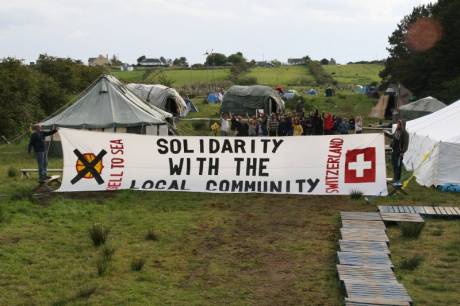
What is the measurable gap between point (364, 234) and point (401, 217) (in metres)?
1.95

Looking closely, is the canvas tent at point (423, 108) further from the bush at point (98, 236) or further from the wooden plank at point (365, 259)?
the bush at point (98, 236)

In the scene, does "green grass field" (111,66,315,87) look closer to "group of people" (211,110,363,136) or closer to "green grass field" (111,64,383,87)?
"green grass field" (111,64,383,87)

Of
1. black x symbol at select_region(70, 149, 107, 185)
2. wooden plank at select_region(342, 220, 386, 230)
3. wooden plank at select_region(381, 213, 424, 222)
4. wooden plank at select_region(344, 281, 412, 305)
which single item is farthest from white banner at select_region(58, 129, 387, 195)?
wooden plank at select_region(344, 281, 412, 305)

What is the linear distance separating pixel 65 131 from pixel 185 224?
5382 mm

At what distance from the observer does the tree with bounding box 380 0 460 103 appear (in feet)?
147

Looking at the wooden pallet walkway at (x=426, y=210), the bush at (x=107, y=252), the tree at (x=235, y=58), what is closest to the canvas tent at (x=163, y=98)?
the wooden pallet walkway at (x=426, y=210)

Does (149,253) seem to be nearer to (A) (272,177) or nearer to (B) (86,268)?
(B) (86,268)

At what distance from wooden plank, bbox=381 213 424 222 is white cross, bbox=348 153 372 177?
9.30 feet

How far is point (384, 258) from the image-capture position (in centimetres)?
992

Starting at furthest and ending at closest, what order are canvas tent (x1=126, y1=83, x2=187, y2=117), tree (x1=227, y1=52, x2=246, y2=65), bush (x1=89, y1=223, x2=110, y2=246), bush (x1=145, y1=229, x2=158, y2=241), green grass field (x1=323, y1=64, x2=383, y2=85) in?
tree (x1=227, y1=52, x2=246, y2=65)
green grass field (x1=323, y1=64, x2=383, y2=85)
canvas tent (x1=126, y1=83, x2=187, y2=117)
bush (x1=145, y1=229, x2=158, y2=241)
bush (x1=89, y1=223, x2=110, y2=246)

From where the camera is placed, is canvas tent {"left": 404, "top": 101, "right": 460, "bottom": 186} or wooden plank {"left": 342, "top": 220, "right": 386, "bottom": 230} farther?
canvas tent {"left": 404, "top": 101, "right": 460, "bottom": 186}

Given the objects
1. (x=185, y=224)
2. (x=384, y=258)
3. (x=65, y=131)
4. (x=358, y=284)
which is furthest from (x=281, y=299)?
(x=65, y=131)

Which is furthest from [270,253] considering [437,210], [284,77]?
[284,77]

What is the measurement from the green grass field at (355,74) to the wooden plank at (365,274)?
8420 cm
